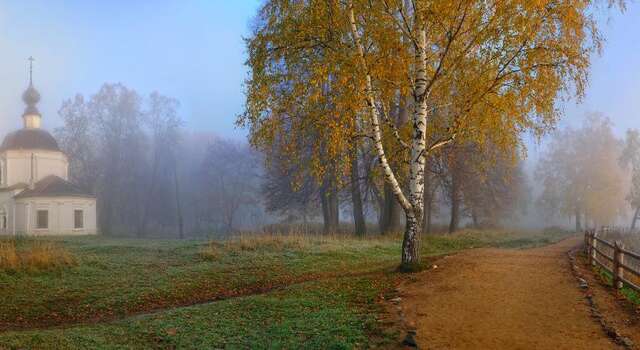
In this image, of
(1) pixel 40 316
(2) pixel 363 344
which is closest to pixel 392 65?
(2) pixel 363 344

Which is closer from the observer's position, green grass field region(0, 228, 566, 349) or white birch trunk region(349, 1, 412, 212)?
green grass field region(0, 228, 566, 349)

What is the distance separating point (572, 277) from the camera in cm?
1255

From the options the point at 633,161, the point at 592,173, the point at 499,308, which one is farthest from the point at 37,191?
the point at 633,161

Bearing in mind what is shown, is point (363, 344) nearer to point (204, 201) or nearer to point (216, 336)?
point (216, 336)

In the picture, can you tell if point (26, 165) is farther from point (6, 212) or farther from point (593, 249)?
point (593, 249)

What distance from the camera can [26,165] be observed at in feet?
153

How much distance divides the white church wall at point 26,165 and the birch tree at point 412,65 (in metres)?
40.4

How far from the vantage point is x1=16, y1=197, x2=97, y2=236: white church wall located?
142ft

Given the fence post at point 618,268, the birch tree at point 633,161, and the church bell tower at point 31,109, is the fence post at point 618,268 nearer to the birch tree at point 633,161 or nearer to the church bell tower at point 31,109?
the birch tree at point 633,161

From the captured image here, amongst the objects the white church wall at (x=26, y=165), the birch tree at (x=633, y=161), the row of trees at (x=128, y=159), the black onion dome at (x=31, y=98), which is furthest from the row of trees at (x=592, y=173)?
the black onion dome at (x=31, y=98)

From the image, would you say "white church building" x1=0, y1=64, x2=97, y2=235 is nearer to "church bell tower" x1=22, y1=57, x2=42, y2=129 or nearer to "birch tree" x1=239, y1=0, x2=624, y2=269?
"church bell tower" x1=22, y1=57, x2=42, y2=129

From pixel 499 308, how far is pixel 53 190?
43758mm

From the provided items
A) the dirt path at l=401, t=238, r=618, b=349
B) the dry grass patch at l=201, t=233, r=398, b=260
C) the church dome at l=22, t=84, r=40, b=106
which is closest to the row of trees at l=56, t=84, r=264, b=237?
the church dome at l=22, t=84, r=40, b=106

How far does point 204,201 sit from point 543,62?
62.8 metres
